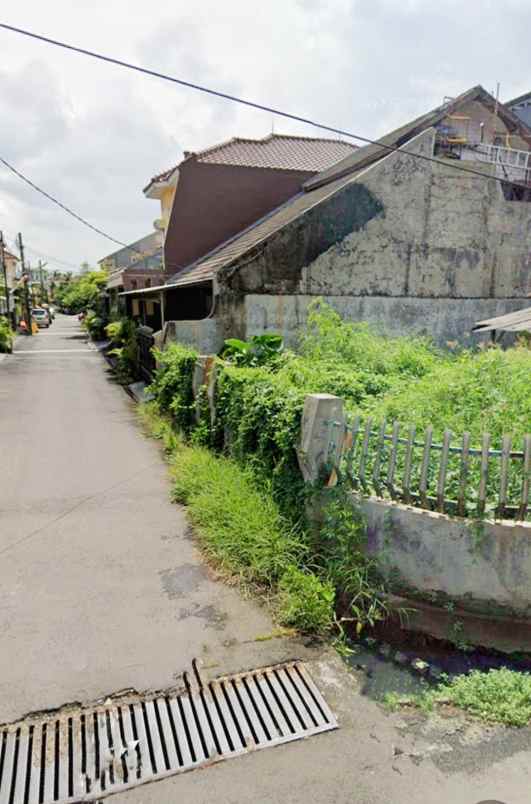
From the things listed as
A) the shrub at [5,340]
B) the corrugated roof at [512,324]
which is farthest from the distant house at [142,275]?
the corrugated roof at [512,324]

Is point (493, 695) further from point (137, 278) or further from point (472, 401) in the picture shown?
point (137, 278)

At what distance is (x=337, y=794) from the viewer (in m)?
2.60

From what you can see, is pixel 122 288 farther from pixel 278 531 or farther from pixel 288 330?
pixel 278 531

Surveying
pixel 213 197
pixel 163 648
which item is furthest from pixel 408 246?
pixel 163 648

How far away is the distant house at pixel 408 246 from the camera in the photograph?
1062cm

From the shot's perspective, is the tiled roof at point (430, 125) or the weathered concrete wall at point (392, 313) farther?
the tiled roof at point (430, 125)

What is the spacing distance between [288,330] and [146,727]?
350 inches

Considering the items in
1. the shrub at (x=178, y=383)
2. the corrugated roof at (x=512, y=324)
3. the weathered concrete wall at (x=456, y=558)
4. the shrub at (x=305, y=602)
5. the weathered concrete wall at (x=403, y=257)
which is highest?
the weathered concrete wall at (x=403, y=257)

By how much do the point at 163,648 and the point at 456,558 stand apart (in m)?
2.41

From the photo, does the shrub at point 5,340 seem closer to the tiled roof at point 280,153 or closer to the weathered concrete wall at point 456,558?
the tiled roof at point 280,153

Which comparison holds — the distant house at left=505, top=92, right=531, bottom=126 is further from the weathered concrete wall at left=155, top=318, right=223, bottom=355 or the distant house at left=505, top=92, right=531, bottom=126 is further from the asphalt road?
the asphalt road

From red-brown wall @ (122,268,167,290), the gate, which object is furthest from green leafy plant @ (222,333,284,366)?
red-brown wall @ (122,268,167,290)

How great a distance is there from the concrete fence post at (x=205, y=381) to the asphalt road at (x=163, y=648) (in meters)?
1.35

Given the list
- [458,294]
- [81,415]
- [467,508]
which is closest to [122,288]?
[81,415]
